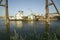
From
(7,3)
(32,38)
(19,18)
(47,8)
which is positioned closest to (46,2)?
(47,8)

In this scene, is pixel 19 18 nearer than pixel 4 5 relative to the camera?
No

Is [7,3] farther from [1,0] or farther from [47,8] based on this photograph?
[47,8]

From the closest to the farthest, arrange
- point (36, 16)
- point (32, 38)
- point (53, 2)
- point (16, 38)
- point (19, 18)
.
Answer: point (16, 38) < point (32, 38) < point (53, 2) < point (36, 16) < point (19, 18)

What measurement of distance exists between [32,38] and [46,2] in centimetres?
3723

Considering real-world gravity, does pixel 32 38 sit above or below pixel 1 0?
below

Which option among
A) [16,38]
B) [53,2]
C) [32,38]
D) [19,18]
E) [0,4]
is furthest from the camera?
[19,18]

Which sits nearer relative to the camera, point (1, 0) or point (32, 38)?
point (32, 38)

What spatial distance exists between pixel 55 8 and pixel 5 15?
13848 millimetres

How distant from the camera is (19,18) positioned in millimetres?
140500

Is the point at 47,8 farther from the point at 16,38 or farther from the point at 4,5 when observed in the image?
the point at 16,38

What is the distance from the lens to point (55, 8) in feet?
166

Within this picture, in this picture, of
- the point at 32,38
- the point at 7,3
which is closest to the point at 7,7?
the point at 7,3

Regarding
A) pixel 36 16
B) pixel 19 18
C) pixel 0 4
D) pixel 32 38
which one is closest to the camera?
pixel 32 38

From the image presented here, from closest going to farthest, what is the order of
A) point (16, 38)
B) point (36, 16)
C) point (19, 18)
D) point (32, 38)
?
1. point (16, 38)
2. point (32, 38)
3. point (36, 16)
4. point (19, 18)
